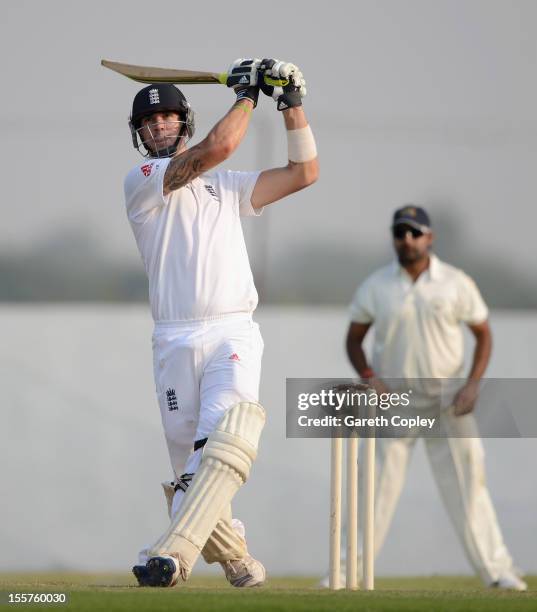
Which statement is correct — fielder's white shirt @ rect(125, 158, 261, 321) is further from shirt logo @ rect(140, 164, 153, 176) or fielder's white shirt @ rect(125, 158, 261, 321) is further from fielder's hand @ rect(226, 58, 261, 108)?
fielder's hand @ rect(226, 58, 261, 108)

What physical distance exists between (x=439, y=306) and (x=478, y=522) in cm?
104

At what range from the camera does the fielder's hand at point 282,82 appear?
4.71 m

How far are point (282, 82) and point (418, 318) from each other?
284cm

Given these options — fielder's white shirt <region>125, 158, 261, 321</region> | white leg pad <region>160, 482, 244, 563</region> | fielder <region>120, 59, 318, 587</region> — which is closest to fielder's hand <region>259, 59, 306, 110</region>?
fielder <region>120, 59, 318, 587</region>

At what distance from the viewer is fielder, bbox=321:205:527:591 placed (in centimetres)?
710

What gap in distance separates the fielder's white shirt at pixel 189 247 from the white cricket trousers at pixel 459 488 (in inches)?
96.4

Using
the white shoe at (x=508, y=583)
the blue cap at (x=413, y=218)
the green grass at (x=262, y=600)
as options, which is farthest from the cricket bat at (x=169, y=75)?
the white shoe at (x=508, y=583)

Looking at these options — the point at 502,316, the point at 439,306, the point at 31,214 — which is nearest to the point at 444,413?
the point at 439,306

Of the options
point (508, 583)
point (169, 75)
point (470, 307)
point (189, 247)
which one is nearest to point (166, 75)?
point (169, 75)

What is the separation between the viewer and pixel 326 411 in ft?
16.1

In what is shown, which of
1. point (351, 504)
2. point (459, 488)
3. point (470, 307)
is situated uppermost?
point (470, 307)

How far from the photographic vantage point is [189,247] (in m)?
4.75

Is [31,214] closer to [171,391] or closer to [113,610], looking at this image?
[171,391]

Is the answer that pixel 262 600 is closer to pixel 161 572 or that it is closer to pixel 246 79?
pixel 161 572
